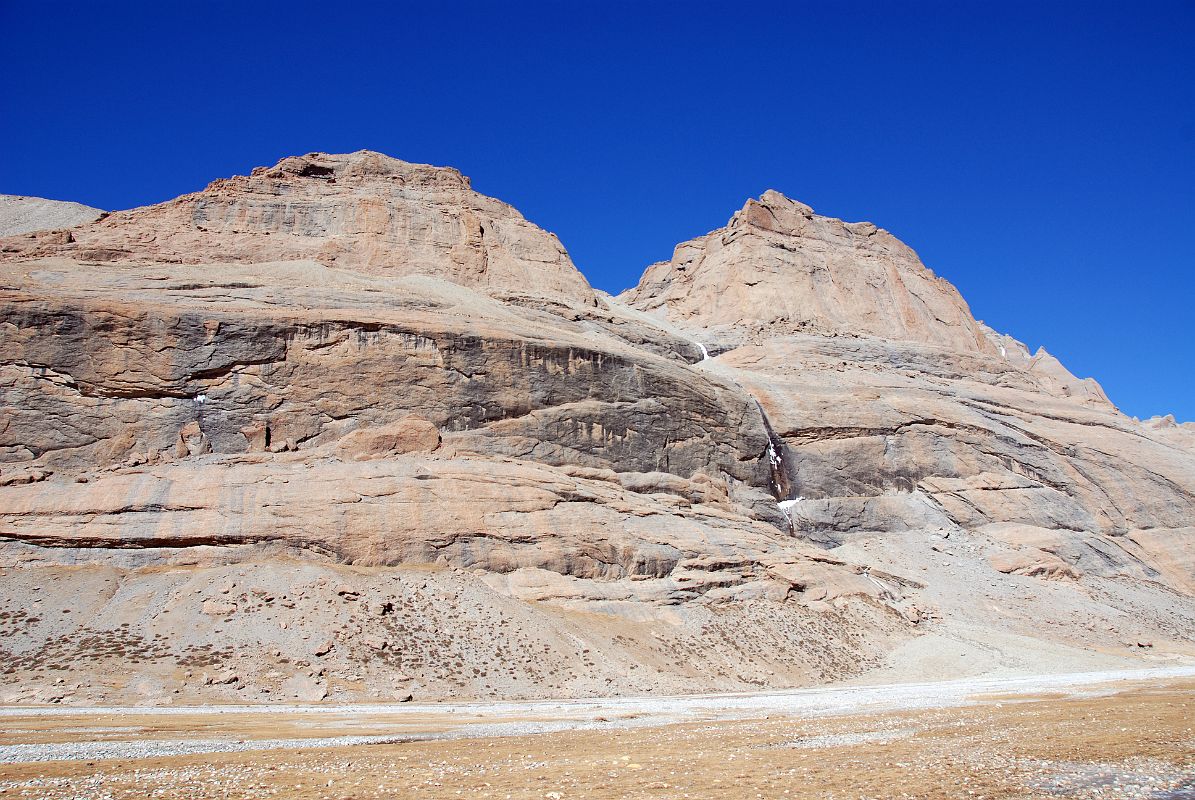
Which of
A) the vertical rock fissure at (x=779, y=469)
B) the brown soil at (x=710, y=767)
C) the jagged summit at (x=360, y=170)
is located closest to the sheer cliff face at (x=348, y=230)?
the jagged summit at (x=360, y=170)

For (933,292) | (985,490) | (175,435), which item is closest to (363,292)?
(175,435)

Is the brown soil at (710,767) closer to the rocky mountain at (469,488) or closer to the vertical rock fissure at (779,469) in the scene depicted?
the rocky mountain at (469,488)

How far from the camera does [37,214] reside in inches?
3095

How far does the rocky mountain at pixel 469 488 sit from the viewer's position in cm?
2834

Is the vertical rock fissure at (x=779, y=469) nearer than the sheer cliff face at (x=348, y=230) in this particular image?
Yes

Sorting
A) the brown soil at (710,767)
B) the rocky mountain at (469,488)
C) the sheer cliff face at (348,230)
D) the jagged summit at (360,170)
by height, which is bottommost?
the brown soil at (710,767)

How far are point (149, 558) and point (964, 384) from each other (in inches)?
2149

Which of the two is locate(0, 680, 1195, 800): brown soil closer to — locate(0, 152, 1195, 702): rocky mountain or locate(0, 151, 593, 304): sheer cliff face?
locate(0, 152, 1195, 702): rocky mountain

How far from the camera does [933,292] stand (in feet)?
274

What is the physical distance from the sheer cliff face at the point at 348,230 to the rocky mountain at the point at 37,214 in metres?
26.1

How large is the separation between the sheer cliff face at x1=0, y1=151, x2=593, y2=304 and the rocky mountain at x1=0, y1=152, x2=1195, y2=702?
30 cm

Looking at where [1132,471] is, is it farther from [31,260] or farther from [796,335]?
[31,260]

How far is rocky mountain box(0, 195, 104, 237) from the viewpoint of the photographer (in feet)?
245

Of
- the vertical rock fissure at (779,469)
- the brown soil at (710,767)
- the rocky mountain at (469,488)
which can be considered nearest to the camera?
the brown soil at (710,767)
